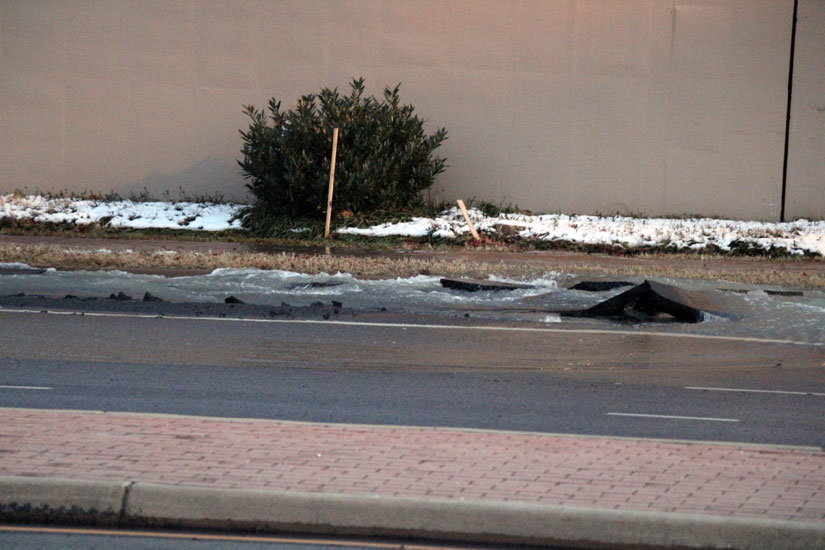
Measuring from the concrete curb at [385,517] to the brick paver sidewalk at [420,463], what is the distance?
132 mm

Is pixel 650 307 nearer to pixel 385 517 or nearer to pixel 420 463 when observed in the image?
pixel 420 463

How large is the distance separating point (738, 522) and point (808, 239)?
17.0 m

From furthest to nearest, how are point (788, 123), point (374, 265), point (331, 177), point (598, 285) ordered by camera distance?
point (788, 123) → point (331, 177) → point (374, 265) → point (598, 285)

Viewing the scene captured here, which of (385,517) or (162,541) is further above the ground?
(385,517)

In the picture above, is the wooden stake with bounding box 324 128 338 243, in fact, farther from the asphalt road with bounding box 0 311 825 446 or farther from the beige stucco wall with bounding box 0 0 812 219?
the asphalt road with bounding box 0 311 825 446

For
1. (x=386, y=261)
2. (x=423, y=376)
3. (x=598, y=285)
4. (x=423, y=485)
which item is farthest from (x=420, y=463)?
(x=386, y=261)

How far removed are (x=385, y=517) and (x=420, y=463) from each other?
76cm

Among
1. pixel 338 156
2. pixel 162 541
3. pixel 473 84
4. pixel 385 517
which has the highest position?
pixel 473 84

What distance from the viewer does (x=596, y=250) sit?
65.4 ft

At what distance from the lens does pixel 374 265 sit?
16219mm

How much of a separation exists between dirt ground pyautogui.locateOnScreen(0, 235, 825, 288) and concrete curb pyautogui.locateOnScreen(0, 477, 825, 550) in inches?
407

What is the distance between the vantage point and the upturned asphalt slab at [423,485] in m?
4.73

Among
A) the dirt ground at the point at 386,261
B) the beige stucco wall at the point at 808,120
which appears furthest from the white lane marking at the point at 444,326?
the beige stucco wall at the point at 808,120

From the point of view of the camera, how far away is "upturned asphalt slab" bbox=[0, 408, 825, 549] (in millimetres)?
4727
